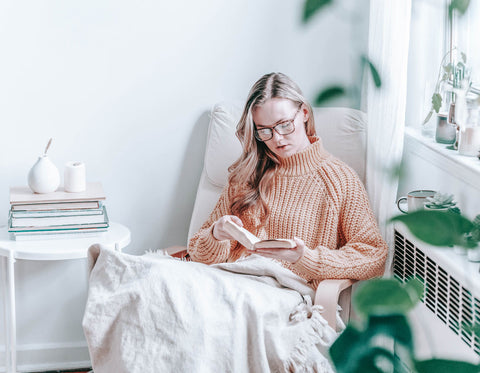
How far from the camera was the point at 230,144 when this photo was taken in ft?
7.22

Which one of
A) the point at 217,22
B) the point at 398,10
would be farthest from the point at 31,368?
the point at 398,10

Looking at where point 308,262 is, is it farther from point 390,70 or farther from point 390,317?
point 390,317

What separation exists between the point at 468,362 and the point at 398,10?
5.45 feet

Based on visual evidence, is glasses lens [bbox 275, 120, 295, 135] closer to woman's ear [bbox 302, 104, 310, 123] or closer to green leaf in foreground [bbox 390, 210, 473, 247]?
woman's ear [bbox 302, 104, 310, 123]

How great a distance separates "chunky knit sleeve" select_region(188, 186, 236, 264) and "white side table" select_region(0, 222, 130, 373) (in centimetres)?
26

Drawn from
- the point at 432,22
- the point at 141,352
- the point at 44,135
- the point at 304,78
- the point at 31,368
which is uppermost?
the point at 432,22

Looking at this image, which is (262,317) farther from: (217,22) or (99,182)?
(217,22)

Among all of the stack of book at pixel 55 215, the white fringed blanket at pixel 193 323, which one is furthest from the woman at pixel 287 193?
the stack of book at pixel 55 215

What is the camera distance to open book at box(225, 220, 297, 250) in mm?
1656

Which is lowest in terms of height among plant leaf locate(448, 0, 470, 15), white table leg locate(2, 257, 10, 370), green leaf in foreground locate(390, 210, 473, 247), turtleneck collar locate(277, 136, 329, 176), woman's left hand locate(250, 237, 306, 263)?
white table leg locate(2, 257, 10, 370)

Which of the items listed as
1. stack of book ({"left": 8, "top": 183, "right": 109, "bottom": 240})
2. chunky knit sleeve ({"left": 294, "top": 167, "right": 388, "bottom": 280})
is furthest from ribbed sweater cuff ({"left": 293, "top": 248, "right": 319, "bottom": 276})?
stack of book ({"left": 8, "top": 183, "right": 109, "bottom": 240})

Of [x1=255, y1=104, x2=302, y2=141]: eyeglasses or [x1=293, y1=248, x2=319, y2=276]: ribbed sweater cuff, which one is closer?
[x1=293, y1=248, x2=319, y2=276]: ribbed sweater cuff

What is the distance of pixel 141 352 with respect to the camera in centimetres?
152

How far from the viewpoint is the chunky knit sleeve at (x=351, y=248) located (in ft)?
5.74
